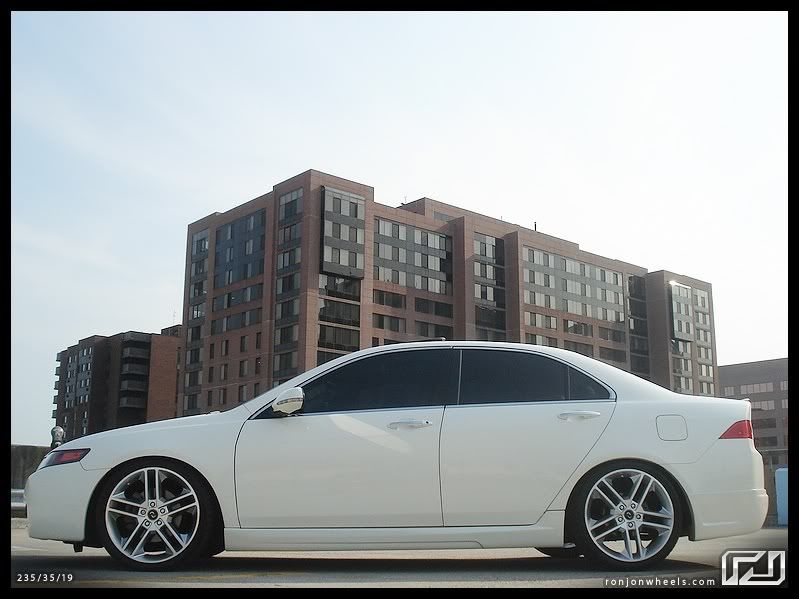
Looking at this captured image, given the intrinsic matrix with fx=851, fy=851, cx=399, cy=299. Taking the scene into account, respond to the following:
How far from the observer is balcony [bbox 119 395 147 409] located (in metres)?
122

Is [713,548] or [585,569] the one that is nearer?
[585,569]

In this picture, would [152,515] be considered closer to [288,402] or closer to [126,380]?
[288,402]

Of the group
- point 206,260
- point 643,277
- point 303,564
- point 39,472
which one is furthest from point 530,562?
point 643,277

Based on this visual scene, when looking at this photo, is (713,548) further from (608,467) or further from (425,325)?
(425,325)

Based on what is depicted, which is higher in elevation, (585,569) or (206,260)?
(206,260)

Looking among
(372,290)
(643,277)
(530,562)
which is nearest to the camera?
(530,562)

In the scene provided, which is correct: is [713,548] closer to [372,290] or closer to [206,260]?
[372,290]

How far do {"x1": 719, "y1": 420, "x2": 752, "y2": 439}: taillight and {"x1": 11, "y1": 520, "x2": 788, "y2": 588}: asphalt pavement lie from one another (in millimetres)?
838

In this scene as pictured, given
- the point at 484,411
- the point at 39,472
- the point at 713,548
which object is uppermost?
the point at 484,411

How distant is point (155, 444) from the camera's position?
554cm

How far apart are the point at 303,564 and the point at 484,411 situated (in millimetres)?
1733

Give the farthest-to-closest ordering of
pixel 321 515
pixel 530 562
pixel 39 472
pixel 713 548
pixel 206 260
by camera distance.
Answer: pixel 206 260, pixel 713 548, pixel 530 562, pixel 39 472, pixel 321 515

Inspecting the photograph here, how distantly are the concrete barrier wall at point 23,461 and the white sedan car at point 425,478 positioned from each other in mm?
11112

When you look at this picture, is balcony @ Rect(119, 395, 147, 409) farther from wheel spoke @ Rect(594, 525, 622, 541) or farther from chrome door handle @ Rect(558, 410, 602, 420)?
wheel spoke @ Rect(594, 525, 622, 541)
